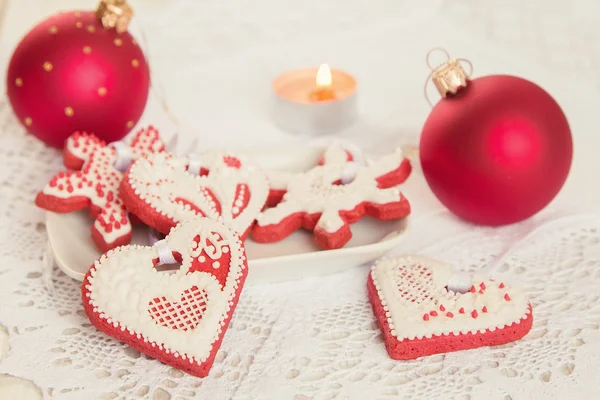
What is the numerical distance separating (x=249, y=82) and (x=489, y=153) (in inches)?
25.4

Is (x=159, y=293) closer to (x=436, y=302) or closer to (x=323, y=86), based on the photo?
(x=436, y=302)

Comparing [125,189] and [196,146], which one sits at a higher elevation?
[125,189]

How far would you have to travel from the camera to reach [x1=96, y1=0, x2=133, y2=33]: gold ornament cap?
1190mm

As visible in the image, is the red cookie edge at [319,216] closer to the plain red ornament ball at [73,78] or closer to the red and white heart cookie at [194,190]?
the red and white heart cookie at [194,190]

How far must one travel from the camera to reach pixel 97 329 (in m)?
0.94

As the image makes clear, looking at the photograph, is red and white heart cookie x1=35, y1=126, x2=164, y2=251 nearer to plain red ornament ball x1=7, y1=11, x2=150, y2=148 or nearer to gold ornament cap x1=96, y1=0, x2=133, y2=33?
plain red ornament ball x1=7, y1=11, x2=150, y2=148

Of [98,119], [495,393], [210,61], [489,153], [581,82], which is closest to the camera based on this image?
[495,393]

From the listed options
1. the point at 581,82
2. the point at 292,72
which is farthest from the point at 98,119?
the point at 581,82

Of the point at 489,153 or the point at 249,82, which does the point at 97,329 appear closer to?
the point at 489,153

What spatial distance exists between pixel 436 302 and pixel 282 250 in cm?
25

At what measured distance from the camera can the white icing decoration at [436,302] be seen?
2.95 ft

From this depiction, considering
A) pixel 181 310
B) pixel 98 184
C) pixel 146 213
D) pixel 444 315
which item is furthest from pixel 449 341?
pixel 98 184

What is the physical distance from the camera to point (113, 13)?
3.92ft

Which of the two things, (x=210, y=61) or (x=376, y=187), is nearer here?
(x=376, y=187)
